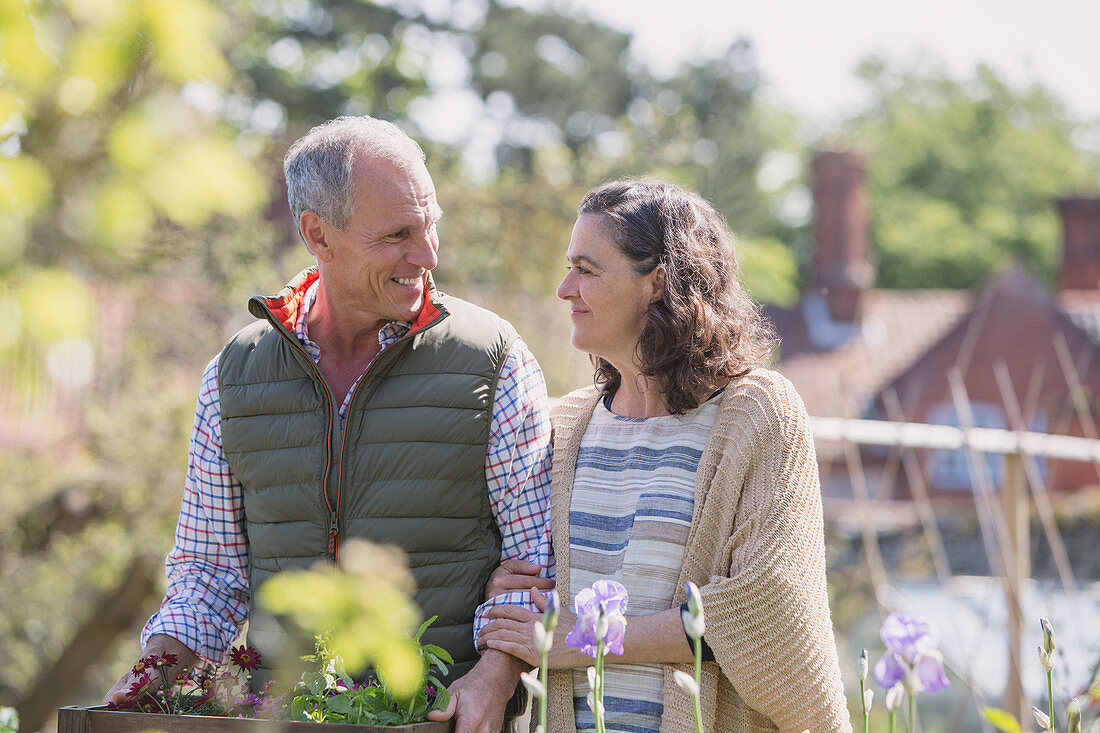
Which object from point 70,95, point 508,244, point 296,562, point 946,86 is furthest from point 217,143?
point 946,86

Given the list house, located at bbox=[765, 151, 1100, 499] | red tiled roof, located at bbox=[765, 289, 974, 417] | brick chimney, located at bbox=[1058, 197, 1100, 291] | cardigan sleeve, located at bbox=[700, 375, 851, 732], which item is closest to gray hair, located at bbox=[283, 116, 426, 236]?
cardigan sleeve, located at bbox=[700, 375, 851, 732]

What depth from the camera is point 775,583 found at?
1.81 meters

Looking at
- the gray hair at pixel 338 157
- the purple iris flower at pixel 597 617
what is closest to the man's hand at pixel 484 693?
the purple iris flower at pixel 597 617

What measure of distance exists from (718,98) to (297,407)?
19.4m

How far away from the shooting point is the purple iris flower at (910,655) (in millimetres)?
1239

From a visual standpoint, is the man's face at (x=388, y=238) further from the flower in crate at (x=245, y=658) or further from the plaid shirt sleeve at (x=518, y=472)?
the flower in crate at (x=245, y=658)

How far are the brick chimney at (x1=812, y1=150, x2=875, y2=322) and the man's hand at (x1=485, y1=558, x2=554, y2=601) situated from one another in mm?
19415

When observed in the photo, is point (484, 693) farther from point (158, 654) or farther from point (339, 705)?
point (158, 654)

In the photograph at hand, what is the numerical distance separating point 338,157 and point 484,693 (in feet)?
3.33

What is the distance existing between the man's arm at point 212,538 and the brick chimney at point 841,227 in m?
19.4

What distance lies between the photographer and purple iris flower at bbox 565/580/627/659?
1.40m

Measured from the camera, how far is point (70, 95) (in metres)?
0.89

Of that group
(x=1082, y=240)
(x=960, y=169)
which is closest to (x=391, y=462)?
(x=1082, y=240)

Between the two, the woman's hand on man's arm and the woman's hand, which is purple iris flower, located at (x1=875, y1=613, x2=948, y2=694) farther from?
the woman's hand
